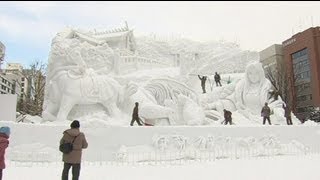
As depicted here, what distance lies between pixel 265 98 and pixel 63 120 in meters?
8.47

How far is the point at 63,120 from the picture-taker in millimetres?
13148

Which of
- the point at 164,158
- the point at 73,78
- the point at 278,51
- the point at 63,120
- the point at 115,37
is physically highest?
the point at 278,51

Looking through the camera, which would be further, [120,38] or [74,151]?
[120,38]

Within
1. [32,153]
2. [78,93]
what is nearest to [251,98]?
[78,93]

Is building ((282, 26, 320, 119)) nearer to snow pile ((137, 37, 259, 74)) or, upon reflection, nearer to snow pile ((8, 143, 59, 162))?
snow pile ((137, 37, 259, 74))

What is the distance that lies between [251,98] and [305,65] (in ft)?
96.7

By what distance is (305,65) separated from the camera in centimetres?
4344

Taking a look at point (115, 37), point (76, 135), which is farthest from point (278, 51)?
point (76, 135)

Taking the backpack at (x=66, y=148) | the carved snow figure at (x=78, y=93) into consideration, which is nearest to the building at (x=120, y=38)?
the carved snow figure at (x=78, y=93)

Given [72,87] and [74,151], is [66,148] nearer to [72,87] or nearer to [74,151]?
A: [74,151]

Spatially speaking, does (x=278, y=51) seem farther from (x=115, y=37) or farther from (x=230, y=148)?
(x=230, y=148)

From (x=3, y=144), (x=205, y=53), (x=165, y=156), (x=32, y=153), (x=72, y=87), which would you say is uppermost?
(x=205, y=53)

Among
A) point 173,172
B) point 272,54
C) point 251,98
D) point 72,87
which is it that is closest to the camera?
point 173,172

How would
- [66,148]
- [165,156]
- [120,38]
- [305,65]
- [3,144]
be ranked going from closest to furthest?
[66,148] < [3,144] < [165,156] < [120,38] < [305,65]
